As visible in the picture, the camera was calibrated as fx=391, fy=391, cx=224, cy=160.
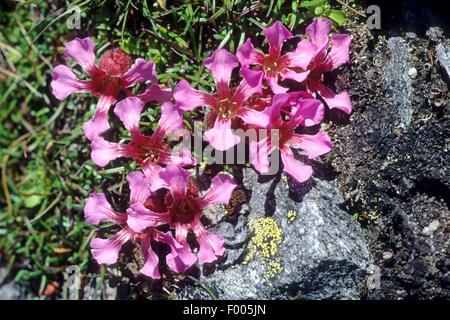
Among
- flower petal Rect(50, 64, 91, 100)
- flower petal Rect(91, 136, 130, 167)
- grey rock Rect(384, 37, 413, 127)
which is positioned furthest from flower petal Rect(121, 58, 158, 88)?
grey rock Rect(384, 37, 413, 127)

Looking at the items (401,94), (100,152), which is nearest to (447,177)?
(401,94)

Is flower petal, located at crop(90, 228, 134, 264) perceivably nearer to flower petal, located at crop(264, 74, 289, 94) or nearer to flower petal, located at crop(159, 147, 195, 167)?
flower petal, located at crop(159, 147, 195, 167)

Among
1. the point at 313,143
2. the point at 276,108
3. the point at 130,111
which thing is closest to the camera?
the point at 276,108

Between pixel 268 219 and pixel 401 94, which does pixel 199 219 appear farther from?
pixel 401 94

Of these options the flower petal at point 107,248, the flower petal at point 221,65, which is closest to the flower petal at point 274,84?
the flower petal at point 221,65

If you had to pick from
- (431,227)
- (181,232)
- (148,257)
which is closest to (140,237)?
(148,257)

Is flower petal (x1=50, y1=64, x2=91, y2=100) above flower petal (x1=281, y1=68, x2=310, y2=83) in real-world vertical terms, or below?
below

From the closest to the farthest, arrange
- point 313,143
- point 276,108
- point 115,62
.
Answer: point 276,108 < point 313,143 < point 115,62

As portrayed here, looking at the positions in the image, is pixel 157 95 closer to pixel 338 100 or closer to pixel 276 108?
pixel 276 108
